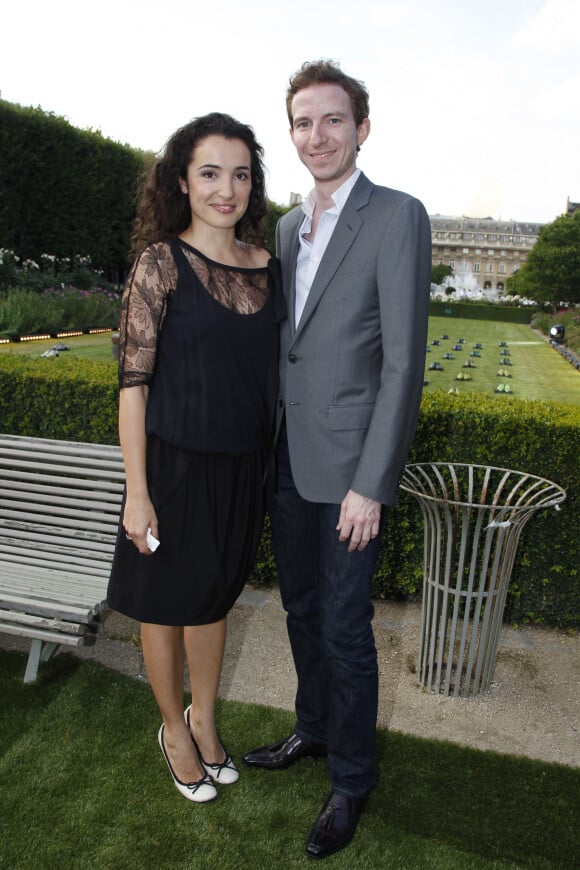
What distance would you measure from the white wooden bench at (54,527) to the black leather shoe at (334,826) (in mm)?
1289

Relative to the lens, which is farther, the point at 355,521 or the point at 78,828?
the point at 78,828

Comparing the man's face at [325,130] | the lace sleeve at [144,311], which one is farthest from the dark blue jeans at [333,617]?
the man's face at [325,130]

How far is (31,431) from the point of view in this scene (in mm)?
4785

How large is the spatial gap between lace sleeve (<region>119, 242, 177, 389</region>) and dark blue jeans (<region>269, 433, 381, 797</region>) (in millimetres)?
576

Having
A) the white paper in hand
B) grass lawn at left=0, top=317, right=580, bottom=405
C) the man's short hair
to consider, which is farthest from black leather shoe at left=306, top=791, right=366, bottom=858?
grass lawn at left=0, top=317, right=580, bottom=405

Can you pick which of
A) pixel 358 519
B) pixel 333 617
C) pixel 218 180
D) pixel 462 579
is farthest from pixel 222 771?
pixel 218 180

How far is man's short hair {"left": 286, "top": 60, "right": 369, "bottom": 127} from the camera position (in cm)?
227

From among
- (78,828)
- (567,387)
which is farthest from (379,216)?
(567,387)

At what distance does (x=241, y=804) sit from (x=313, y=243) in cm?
208

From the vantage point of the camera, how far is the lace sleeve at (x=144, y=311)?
2262mm

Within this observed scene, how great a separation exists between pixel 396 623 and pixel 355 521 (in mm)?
2273

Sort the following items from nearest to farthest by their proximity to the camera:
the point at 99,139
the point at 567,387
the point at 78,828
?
the point at 78,828 < the point at 567,387 < the point at 99,139

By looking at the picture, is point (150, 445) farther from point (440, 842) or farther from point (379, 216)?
point (440, 842)

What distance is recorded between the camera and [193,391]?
2.32 meters
